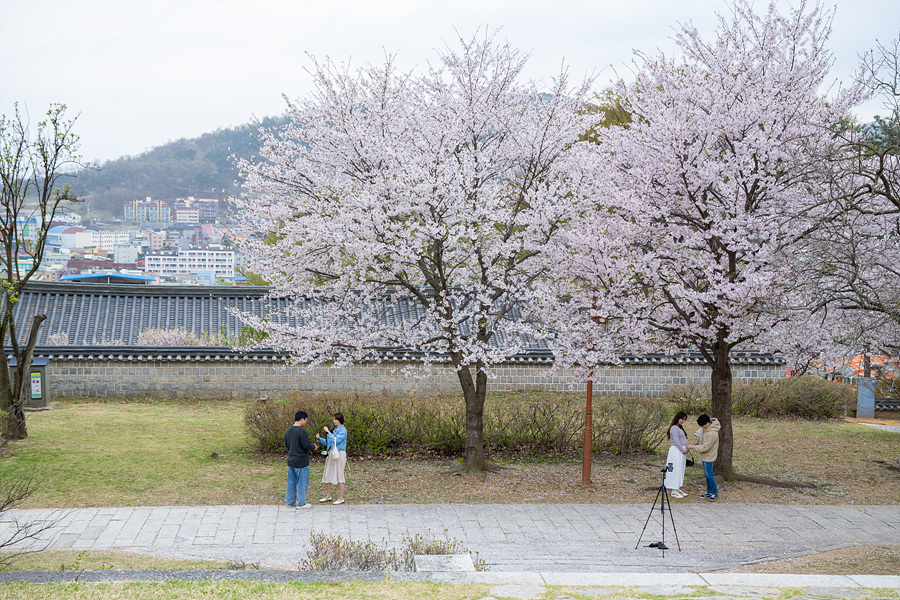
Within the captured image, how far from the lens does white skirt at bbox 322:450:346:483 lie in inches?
491

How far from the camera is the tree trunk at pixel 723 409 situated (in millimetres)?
14117

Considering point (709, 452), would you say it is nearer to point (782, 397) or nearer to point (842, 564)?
point (842, 564)

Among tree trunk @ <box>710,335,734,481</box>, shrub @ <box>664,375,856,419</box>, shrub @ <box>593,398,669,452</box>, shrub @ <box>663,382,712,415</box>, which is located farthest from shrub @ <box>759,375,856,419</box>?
tree trunk @ <box>710,335,734,481</box>

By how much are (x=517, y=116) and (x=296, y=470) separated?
24.1 feet

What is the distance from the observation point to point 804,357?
45.0 ft

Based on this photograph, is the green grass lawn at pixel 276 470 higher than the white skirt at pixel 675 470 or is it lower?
lower

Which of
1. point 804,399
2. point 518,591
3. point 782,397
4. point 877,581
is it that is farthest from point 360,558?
point 804,399

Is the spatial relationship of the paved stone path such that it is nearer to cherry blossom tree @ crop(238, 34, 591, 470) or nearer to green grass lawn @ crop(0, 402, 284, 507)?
green grass lawn @ crop(0, 402, 284, 507)

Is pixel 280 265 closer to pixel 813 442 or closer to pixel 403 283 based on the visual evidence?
pixel 403 283

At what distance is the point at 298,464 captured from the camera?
12.1 metres

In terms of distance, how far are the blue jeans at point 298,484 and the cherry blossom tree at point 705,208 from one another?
492 centimetres

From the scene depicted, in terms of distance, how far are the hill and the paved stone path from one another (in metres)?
108

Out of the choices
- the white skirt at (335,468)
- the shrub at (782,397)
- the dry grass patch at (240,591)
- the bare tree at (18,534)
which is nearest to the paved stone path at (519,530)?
the bare tree at (18,534)

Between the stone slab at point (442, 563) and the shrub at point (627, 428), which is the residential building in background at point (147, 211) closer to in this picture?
the shrub at point (627, 428)
